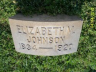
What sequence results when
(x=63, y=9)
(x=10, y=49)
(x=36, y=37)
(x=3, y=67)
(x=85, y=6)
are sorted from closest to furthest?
(x=36, y=37)
(x=63, y=9)
(x=85, y=6)
(x=10, y=49)
(x=3, y=67)

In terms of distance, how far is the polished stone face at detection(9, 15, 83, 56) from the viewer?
1531mm

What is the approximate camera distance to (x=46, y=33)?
1565 mm

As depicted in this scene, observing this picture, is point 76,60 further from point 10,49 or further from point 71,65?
point 10,49

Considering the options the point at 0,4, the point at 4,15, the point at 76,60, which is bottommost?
the point at 76,60

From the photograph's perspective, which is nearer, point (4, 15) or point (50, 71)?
point (4, 15)

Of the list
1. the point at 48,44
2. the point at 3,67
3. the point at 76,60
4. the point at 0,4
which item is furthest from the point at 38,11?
the point at 3,67

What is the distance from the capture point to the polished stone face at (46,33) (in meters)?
1.53

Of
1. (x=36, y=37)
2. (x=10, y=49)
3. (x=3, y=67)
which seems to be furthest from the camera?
(x=3, y=67)

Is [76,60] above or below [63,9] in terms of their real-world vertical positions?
below

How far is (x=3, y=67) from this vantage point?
2131 millimetres

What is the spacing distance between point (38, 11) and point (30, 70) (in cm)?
94

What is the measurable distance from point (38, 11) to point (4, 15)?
0.53m

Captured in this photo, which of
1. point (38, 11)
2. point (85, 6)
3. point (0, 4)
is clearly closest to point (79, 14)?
point (85, 6)

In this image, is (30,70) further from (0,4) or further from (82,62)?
(0,4)
